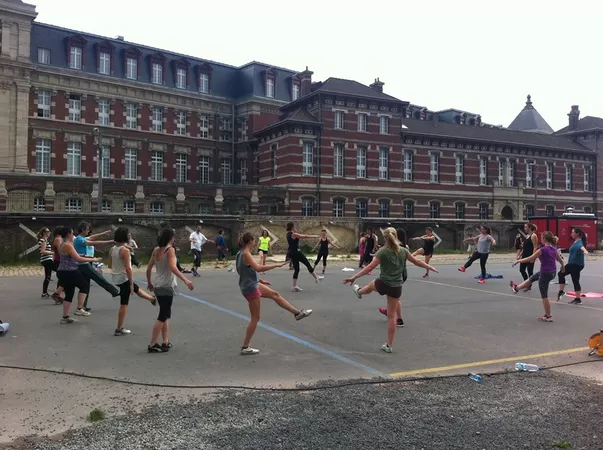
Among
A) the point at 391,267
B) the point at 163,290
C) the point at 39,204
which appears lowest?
the point at 163,290

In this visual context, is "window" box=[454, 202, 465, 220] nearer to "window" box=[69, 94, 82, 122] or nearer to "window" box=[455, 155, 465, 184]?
"window" box=[455, 155, 465, 184]

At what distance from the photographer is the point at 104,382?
566cm

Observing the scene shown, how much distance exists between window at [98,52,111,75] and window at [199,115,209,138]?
338 inches

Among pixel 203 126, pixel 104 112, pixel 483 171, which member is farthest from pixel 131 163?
pixel 483 171

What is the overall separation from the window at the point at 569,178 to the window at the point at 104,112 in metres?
43.9

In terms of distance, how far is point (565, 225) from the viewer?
3606cm

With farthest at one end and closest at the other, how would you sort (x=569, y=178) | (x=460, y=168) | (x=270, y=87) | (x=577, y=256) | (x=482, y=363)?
1. (x=569, y=178)
2. (x=270, y=87)
3. (x=460, y=168)
4. (x=577, y=256)
5. (x=482, y=363)

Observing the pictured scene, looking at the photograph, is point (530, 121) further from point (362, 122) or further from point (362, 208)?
point (362, 208)

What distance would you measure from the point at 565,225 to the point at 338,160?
17.2 metres

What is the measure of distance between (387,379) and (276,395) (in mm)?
1384

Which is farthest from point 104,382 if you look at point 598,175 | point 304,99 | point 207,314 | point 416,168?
point 598,175

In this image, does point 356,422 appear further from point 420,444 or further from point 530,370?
point 530,370

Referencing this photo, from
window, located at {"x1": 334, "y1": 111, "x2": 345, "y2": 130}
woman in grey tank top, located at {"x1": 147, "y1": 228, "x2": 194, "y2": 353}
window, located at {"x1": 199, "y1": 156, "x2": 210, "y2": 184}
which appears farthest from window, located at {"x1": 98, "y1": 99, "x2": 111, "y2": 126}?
woman in grey tank top, located at {"x1": 147, "y1": 228, "x2": 194, "y2": 353}

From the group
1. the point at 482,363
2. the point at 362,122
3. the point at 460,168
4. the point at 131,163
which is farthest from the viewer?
the point at 460,168
